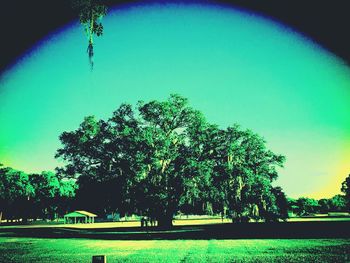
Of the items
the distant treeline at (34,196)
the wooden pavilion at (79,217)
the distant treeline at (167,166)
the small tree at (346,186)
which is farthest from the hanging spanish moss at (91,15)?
the small tree at (346,186)

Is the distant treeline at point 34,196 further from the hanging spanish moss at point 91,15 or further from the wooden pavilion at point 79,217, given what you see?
the hanging spanish moss at point 91,15

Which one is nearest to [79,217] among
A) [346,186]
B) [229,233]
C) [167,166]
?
[167,166]

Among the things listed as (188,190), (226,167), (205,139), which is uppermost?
(205,139)

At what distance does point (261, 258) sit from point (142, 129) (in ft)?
78.6

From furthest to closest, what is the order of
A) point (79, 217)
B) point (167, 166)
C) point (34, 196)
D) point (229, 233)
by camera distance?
point (34, 196) → point (79, 217) → point (167, 166) → point (229, 233)

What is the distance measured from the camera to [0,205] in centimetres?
7625

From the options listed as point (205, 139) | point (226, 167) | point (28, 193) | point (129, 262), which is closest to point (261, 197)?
point (226, 167)

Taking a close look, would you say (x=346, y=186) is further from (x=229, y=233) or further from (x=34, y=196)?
(x=34, y=196)

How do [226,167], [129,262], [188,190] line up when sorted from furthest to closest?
[226,167], [188,190], [129,262]

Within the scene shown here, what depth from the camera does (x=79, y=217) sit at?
80.7 m

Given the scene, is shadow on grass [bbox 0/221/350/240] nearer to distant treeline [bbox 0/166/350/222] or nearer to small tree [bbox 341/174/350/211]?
distant treeline [bbox 0/166/350/222]

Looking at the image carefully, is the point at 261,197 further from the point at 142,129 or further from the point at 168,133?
the point at 142,129

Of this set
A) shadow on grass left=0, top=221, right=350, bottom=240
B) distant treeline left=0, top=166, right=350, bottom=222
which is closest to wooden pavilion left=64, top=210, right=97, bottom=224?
distant treeline left=0, top=166, right=350, bottom=222

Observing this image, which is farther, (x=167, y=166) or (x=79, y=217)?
(x=79, y=217)
